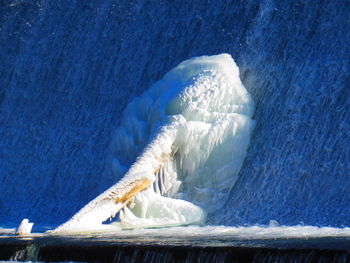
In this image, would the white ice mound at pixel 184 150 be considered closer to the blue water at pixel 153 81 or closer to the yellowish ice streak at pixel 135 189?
the yellowish ice streak at pixel 135 189

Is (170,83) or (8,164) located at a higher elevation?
(170,83)

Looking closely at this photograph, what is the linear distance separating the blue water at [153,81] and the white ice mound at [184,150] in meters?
0.15

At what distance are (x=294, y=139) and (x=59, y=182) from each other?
2.72 meters

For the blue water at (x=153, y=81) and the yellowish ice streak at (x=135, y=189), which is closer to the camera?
the yellowish ice streak at (x=135, y=189)

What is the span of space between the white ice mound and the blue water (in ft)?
→ 0.48

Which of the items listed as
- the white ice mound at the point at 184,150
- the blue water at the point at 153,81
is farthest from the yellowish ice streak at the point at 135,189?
the blue water at the point at 153,81

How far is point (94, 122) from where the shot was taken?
7168 mm

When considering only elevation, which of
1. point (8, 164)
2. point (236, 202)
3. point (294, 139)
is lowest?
point (8, 164)

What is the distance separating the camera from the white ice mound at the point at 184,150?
17.0ft

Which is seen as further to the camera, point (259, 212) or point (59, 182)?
point (59, 182)

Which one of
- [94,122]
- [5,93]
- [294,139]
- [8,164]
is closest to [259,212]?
[294,139]

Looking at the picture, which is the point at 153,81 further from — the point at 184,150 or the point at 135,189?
the point at 135,189

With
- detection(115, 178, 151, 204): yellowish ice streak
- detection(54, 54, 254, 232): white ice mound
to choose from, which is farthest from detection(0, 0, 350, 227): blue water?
detection(115, 178, 151, 204): yellowish ice streak

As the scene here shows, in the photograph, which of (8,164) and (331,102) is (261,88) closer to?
(331,102)
